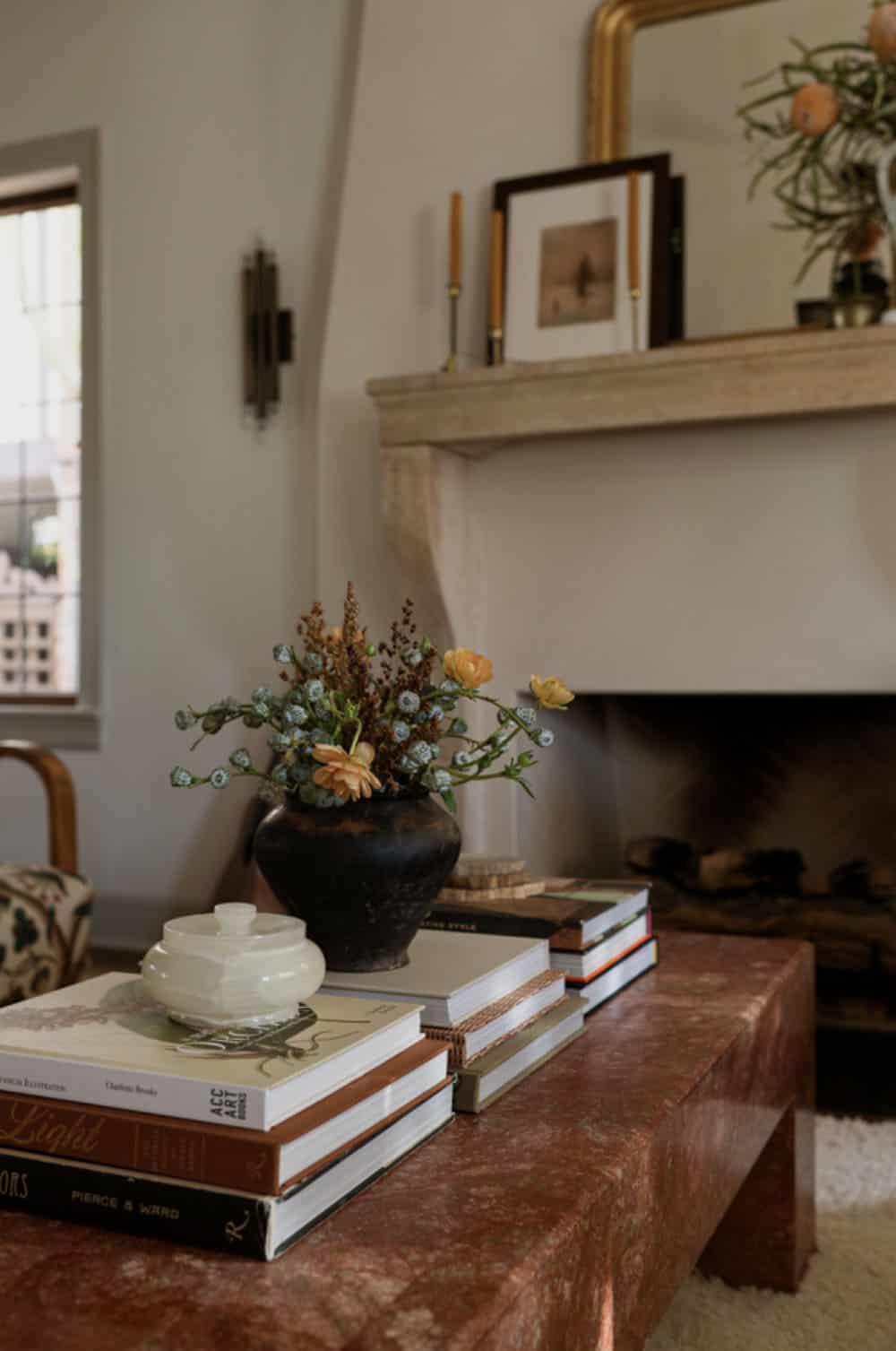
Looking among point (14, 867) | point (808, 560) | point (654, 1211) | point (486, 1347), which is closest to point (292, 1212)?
point (486, 1347)

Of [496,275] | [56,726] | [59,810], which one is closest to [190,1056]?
[59,810]

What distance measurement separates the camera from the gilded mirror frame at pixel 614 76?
9.22 ft

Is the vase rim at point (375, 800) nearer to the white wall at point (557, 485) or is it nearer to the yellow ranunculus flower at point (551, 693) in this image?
the yellow ranunculus flower at point (551, 693)

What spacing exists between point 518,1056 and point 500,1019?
0.11 feet

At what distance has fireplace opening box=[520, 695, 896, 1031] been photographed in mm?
2742

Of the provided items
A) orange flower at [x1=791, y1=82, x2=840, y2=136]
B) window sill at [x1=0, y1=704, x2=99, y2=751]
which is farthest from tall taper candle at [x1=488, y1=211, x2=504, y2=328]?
window sill at [x1=0, y1=704, x2=99, y2=751]

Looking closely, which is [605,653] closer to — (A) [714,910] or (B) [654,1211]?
(A) [714,910]

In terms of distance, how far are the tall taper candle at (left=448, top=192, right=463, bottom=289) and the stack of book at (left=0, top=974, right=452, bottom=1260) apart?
2.28 metres

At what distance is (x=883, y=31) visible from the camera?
234 cm

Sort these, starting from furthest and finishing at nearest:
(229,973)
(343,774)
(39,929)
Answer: (39,929) < (343,774) < (229,973)

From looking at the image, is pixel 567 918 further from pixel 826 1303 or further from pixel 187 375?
pixel 187 375

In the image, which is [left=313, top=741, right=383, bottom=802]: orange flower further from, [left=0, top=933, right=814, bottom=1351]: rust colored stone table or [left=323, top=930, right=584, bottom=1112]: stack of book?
[left=0, top=933, right=814, bottom=1351]: rust colored stone table

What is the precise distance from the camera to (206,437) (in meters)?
3.47

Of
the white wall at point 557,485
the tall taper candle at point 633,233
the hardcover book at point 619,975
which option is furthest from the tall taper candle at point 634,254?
the hardcover book at point 619,975
